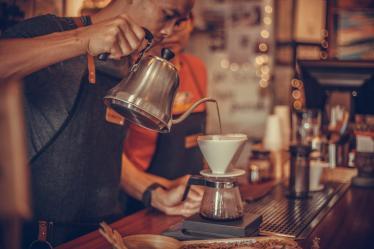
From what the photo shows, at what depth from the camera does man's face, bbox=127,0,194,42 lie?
73.0 inches

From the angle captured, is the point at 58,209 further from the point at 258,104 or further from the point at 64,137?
the point at 258,104

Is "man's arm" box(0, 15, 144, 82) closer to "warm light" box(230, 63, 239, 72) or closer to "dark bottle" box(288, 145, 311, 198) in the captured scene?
"dark bottle" box(288, 145, 311, 198)

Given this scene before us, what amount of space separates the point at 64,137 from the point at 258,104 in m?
3.49

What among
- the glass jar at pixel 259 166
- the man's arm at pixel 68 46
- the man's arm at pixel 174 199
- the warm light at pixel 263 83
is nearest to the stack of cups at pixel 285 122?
the glass jar at pixel 259 166

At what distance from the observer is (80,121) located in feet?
6.27

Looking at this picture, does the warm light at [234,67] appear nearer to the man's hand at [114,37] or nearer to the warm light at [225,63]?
the warm light at [225,63]

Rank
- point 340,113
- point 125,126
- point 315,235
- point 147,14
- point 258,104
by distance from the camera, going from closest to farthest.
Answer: point 315,235 < point 147,14 < point 125,126 < point 340,113 < point 258,104

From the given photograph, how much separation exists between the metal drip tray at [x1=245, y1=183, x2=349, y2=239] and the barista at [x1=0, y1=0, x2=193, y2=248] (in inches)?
25.5

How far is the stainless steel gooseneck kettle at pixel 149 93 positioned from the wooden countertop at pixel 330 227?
43cm

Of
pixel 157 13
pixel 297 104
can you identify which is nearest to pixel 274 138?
pixel 297 104

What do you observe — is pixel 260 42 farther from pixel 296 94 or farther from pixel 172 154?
pixel 172 154

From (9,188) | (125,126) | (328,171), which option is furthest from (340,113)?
(9,188)

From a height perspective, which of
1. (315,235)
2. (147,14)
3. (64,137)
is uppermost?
(147,14)

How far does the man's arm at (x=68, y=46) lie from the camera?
1.44m
